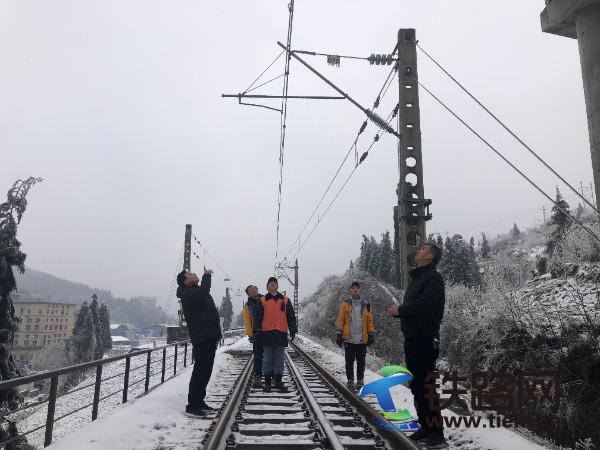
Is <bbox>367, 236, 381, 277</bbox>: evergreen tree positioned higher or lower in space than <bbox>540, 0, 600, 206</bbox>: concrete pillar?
higher

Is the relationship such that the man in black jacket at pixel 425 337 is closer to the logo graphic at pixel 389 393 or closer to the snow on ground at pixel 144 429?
the logo graphic at pixel 389 393

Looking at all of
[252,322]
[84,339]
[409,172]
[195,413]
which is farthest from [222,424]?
[84,339]

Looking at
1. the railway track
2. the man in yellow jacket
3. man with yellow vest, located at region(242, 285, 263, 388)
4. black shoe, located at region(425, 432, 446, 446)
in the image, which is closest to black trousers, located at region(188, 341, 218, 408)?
the railway track

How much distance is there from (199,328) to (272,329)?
6.60ft

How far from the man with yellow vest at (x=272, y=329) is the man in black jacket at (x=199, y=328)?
1727 millimetres

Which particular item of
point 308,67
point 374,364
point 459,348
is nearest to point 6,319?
point 374,364

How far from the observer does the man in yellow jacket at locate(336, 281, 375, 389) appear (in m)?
8.28

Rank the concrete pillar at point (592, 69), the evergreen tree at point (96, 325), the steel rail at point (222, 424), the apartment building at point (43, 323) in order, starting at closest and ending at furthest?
the steel rail at point (222, 424)
the concrete pillar at point (592, 69)
the evergreen tree at point (96, 325)
the apartment building at point (43, 323)

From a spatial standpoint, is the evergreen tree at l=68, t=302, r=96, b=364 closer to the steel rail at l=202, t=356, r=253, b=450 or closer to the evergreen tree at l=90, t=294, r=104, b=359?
the evergreen tree at l=90, t=294, r=104, b=359

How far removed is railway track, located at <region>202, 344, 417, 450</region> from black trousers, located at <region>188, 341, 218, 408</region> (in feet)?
1.24

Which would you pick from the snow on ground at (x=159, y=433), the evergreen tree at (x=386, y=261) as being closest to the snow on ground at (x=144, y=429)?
the snow on ground at (x=159, y=433)

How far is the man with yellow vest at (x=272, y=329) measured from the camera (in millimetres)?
7941

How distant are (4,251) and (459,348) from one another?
677 inches

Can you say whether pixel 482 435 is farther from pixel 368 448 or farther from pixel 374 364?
pixel 374 364
